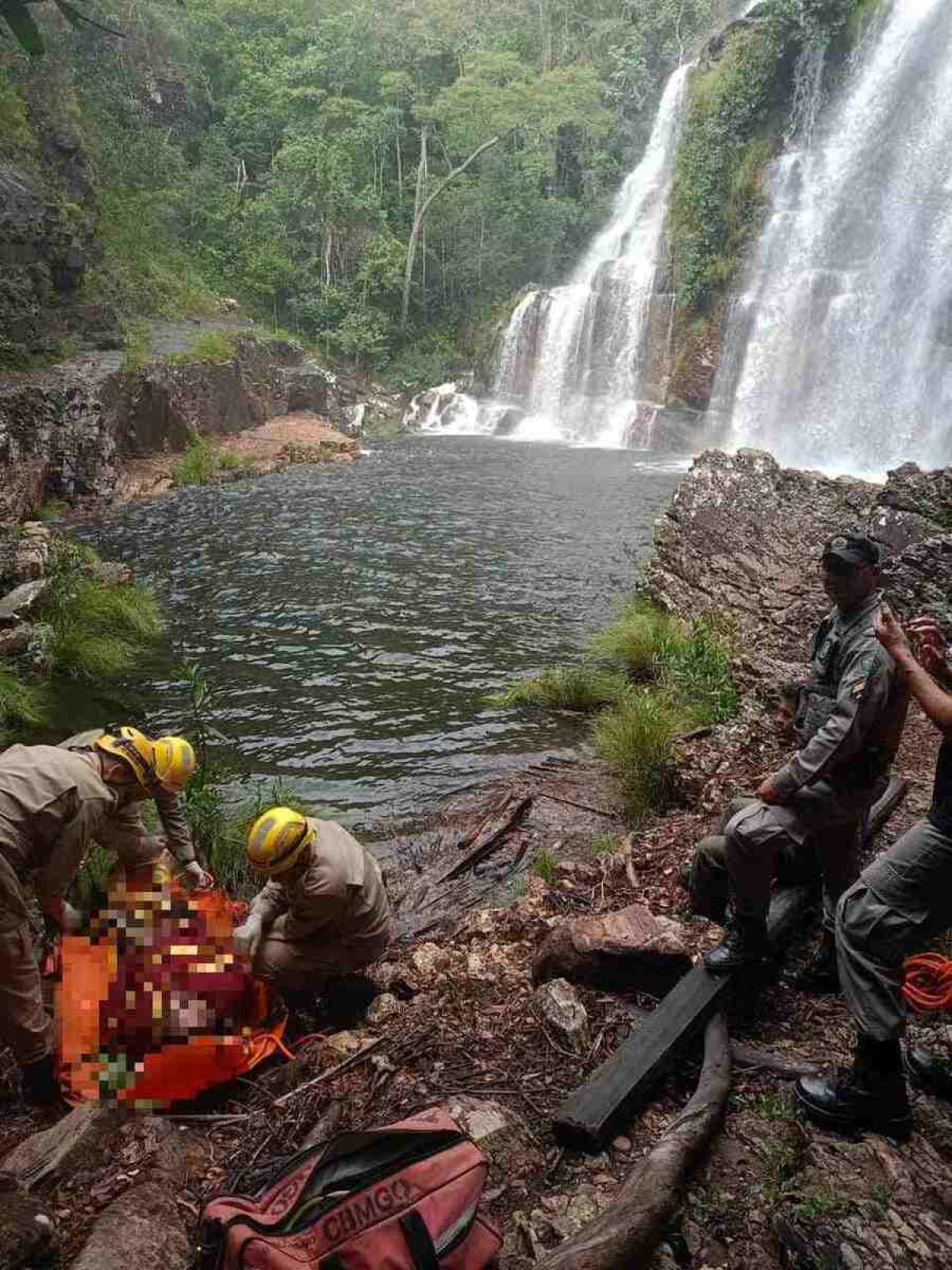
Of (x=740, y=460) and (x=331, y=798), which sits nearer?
(x=331, y=798)

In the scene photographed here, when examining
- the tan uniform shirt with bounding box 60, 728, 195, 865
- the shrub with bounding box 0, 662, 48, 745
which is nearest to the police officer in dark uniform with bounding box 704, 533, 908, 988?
the tan uniform shirt with bounding box 60, 728, 195, 865

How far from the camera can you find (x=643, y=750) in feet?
19.6

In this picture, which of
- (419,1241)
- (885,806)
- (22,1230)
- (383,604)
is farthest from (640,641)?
(22,1230)

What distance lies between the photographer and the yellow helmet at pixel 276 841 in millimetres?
3373

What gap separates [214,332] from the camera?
23.3 m

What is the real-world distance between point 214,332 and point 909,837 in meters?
24.6

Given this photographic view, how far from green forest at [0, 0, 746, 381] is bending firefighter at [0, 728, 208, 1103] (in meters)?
28.0

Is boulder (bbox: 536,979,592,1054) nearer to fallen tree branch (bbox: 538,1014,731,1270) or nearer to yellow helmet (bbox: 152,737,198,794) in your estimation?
fallen tree branch (bbox: 538,1014,731,1270)

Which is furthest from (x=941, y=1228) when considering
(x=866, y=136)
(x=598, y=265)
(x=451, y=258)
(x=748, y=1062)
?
(x=451, y=258)

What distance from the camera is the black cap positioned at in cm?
305

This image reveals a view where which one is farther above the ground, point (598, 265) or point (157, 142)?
point (157, 142)

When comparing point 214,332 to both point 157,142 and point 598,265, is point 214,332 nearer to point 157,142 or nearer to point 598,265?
point 157,142

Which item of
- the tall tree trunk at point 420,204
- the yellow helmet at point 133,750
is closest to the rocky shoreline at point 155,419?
the tall tree trunk at point 420,204

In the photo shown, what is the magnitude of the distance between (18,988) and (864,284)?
24.3 metres
